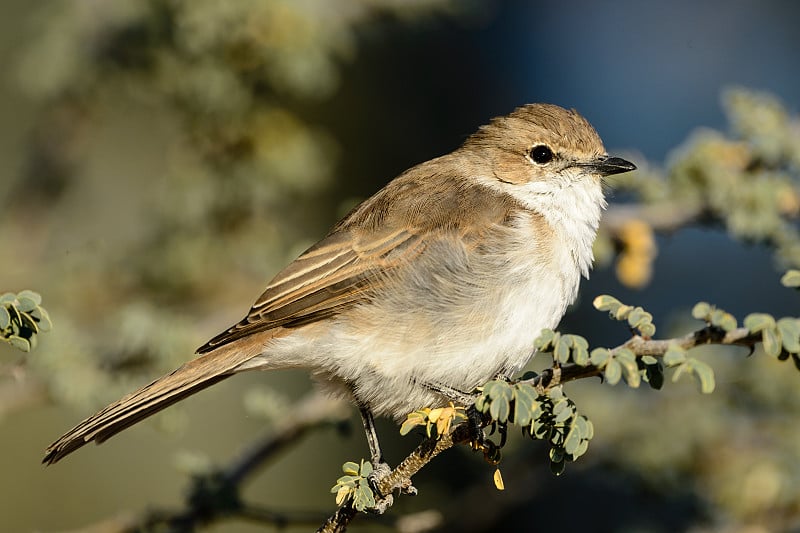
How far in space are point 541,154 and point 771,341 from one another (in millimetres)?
2189

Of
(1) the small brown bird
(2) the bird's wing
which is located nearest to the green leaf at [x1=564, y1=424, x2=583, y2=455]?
(1) the small brown bird

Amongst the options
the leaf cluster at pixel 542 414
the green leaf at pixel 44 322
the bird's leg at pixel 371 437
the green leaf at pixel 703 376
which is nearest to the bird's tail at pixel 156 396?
the bird's leg at pixel 371 437

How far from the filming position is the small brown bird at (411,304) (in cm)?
346

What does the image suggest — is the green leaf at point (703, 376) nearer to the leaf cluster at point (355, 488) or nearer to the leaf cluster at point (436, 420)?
the leaf cluster at point (436, 420)

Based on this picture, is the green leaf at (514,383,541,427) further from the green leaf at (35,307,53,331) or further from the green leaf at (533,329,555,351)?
the green leaf at (35,307,53,331)

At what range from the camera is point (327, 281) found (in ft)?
12.0

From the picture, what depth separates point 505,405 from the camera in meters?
2.38

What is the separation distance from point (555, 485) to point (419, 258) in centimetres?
337

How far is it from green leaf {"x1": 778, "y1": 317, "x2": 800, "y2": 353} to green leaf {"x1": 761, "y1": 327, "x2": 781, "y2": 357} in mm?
12

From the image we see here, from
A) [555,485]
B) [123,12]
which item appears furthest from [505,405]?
[555,485]

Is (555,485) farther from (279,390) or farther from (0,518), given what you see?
(0,518)

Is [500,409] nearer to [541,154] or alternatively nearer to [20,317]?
[20,317]

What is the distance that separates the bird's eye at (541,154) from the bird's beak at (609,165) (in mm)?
163

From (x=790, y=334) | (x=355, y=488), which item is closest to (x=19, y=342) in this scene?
(x=355, y=488)
